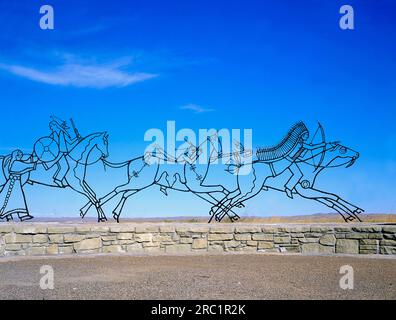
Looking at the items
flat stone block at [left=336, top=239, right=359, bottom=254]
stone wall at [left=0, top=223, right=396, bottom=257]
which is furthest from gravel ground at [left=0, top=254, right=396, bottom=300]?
stone wall at [left=0, top=223, right=396, bottom=257]

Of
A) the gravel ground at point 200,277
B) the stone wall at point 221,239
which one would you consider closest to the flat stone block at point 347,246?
the stone wall at point 221,239

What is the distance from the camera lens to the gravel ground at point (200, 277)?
730cm

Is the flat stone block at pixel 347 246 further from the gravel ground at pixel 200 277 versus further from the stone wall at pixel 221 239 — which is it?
the gravel ground at pixel 200 277

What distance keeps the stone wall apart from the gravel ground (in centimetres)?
79

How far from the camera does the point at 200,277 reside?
28.7ft

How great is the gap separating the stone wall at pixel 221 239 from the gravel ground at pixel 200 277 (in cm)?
79

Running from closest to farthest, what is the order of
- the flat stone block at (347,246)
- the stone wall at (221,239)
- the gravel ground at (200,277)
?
the gravel ground at (200,277), the stone wall at (221,239), the flat stone block at (347,246)

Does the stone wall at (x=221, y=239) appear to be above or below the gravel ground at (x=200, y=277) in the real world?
above

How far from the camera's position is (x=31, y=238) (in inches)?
476

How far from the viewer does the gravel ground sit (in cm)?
730

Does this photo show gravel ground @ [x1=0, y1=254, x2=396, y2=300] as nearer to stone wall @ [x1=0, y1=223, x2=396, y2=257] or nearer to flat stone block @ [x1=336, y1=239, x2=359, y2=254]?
flat stone block @ [x1=336, y1=239, x2=359, y2=254]

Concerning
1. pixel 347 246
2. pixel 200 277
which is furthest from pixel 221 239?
pixel 200 277

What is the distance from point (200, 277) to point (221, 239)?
13.4 ft
